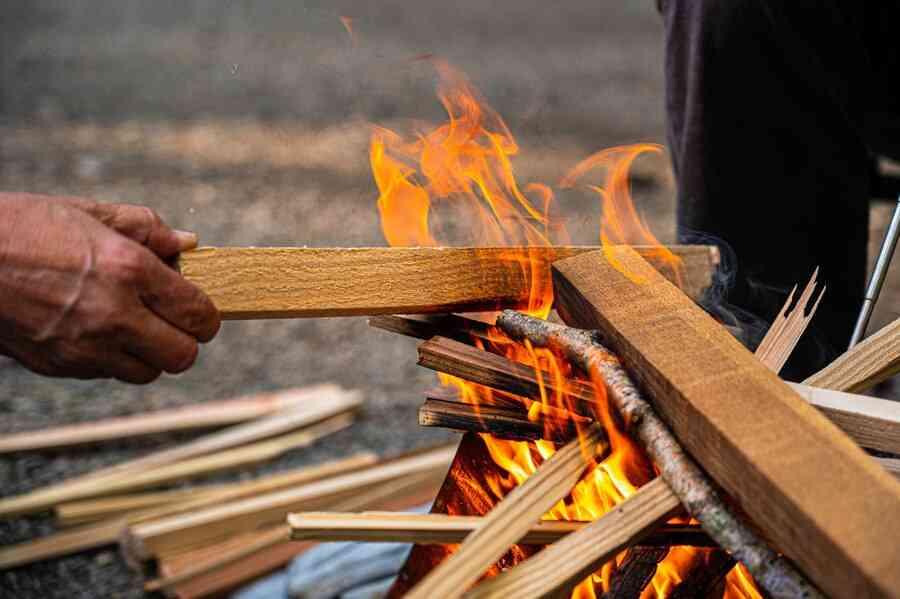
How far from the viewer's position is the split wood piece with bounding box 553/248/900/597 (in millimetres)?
858

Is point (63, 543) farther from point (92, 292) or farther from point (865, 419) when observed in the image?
point (865, 419)

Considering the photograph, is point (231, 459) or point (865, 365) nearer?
point (865, 365)

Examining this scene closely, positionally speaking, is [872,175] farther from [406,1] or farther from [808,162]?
[406,1]

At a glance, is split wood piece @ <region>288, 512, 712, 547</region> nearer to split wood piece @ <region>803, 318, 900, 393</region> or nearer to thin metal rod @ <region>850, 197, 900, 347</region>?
split wood piece @ <region>803, 318, 900, 393</region>

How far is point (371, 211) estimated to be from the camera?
587 centimetres

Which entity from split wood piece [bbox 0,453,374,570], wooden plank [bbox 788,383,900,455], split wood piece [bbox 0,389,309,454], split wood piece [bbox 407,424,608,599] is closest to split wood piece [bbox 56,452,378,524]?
split wood piece [bbox 0,453,374,570]

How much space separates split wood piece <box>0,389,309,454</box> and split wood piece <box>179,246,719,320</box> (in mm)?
1918

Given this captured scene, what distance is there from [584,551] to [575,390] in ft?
0.86

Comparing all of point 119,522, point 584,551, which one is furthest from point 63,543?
point 584,551

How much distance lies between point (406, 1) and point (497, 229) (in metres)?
14.6

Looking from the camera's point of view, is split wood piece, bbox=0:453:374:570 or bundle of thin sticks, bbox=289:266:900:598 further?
split wood piece, bbox=0:453:374:570

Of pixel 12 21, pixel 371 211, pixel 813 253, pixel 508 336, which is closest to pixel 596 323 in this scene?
pixel 508 336

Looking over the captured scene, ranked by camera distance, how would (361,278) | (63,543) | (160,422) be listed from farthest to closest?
(160,422) < (63,543) < (361,278)

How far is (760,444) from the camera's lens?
98 centimetres
